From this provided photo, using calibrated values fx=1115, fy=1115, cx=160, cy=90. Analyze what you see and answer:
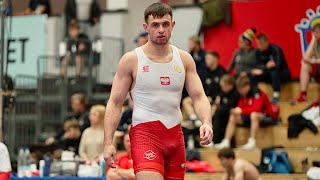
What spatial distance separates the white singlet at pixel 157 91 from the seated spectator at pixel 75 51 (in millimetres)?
11261

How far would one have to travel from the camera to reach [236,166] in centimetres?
1645

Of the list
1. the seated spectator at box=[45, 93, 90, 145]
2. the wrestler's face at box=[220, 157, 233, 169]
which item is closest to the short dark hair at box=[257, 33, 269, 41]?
the wrestler's face at box=[220, 157, 233, 169]

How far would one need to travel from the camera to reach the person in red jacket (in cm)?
1816

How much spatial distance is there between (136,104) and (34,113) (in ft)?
37.1

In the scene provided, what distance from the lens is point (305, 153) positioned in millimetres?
17453

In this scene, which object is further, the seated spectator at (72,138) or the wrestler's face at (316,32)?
the seated spectator at (72,138)

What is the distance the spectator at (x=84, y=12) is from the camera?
22422mm

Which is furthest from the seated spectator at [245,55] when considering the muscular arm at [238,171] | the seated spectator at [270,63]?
the muscular arm at [238,171]

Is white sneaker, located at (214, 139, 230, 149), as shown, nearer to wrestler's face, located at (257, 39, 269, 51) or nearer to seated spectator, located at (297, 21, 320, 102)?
seated spectator, located at (297, 21, 320, 102)

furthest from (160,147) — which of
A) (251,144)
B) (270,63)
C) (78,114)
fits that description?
(78,114)

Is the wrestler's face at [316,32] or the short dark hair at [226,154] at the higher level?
the wrestler's face at [316,32]

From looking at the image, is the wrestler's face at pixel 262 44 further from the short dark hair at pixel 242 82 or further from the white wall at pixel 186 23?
the white wall at pixel 186 23

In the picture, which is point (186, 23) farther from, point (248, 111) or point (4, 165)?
point (4, 165)

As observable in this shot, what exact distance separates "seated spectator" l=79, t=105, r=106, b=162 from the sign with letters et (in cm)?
416
